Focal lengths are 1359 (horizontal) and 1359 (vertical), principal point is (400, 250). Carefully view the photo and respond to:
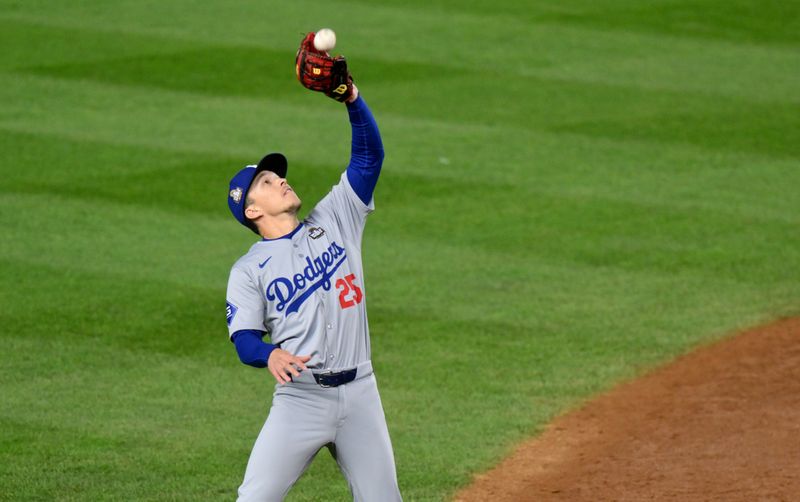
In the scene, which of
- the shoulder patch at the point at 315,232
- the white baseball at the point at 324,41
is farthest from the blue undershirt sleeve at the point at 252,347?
the white baseball at the point at 324,41

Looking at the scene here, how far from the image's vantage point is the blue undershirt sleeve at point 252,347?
5090 mm

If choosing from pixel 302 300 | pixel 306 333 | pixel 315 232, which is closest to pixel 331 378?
pixel 306 333

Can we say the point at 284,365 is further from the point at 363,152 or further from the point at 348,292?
the point at 363,152

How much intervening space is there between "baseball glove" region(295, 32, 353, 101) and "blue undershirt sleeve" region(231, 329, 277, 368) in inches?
40.5

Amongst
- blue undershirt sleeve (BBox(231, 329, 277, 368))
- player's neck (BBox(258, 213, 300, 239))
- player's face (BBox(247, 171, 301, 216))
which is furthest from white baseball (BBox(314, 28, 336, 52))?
blue undershirt sleeve (BBox(231, 329, 277, 368))

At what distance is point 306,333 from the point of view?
5.32m

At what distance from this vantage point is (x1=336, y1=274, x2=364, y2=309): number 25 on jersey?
212 inches

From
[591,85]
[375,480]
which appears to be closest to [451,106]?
[591,85]

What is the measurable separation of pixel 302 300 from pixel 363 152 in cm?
72

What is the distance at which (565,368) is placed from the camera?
855cm

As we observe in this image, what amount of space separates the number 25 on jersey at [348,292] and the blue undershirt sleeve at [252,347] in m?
0.35

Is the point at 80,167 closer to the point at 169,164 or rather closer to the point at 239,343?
the point at 169,164

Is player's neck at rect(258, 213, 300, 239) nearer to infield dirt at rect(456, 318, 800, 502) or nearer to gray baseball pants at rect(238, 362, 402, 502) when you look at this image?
gray baseball pants at rect(238, 362, 402, 502)

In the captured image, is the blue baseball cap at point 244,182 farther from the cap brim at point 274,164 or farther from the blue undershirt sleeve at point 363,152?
the blue undershirt sleeve at point 363,152
